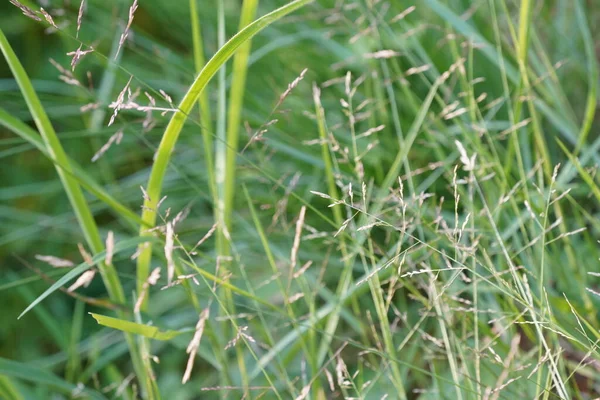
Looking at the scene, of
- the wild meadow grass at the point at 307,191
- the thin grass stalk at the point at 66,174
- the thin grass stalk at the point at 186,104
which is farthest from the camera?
the wild meadow grass at the point at 307,191

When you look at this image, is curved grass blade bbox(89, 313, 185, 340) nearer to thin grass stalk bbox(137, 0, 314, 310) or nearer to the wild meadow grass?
the wild meadow grass

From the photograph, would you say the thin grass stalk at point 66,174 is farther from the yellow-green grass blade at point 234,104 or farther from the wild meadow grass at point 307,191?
the yellow-green grass blade at point 234,104

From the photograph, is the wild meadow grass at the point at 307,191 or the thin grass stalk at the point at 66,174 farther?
the wild meadow grass at the point at 307,191

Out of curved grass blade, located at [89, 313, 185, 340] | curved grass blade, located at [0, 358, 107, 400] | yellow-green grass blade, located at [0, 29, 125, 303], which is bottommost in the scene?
curved grass blade, located at [0, 358, 107, 400]

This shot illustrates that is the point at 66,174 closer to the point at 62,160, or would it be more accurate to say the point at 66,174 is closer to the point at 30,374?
the point at 62,160

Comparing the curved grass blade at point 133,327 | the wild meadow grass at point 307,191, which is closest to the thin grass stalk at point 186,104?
the wild meadow grass at point 307,191

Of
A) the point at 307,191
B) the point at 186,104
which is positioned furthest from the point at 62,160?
the point at 307,191

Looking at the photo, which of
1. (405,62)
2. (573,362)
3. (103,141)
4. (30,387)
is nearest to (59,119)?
(103,141)

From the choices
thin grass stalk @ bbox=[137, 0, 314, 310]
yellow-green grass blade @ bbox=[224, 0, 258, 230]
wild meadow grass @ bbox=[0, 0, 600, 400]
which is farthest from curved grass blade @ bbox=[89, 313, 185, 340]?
yellow-green grass blade @ bbox=[224, 0, 258, 230]
